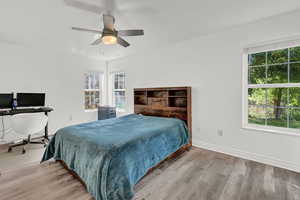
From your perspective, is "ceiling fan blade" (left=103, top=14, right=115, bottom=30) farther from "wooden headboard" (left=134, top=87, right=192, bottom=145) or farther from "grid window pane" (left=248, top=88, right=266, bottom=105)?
"grid window pane" (left=248, top=88, right=266, bottom=105)

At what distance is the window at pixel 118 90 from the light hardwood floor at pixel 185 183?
288 cm

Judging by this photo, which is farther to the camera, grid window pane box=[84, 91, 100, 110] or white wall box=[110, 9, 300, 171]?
grid window pane box=[84, 91, 100, 110]

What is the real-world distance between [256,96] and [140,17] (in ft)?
8.26

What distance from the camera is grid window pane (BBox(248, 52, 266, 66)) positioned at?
8.47 feet

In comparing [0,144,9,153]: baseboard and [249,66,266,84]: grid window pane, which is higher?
[249,66,266,84]: grid window pane

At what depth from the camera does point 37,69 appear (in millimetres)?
3805

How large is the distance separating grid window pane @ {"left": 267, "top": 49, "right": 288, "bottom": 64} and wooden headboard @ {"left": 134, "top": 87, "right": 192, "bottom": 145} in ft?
4.87

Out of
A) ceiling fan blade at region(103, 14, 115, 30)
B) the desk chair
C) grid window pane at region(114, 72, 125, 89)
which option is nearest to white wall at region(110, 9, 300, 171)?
grid window pane at region(114, 72, 125, 89)

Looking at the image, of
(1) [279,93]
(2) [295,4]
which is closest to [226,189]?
(1) [279,93]

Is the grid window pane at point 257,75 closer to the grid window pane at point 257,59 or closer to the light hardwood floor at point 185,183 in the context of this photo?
the grid window pane at point 257,59

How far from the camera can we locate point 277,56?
2.45 m

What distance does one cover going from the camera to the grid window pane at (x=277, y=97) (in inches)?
94.7

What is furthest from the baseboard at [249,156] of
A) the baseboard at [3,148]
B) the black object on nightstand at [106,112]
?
the baseboard at [3,148]

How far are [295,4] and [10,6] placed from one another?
4.02 meters
